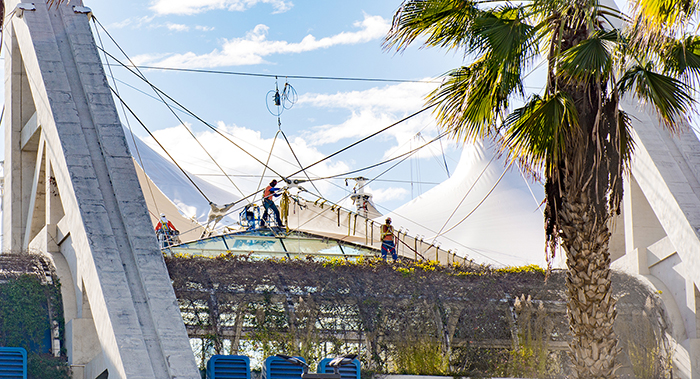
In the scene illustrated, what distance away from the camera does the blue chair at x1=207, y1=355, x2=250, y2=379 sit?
982 cm

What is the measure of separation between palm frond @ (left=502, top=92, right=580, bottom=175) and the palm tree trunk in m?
0.58

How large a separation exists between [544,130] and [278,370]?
4.40m

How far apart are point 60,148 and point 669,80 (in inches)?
→ 297

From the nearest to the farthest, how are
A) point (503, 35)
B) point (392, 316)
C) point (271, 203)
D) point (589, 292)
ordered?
point (589, 292), point (503, 35), point (392, 316), point (271, 203)

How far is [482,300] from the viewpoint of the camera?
13.3 meters

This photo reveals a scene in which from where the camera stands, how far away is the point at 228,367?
9898 mm

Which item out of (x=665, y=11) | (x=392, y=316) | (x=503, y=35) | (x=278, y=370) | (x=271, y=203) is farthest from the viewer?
(x=271, y=203)

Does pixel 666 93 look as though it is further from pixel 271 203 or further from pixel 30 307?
pixel 271 203

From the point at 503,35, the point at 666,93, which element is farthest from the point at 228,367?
the point at 666,93

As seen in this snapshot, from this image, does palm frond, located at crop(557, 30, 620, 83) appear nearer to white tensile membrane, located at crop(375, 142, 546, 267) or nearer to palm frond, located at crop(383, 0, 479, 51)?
palm frond, located at crop(383, 0, 479, 51)

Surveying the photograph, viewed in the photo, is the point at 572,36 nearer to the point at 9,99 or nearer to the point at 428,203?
the point at 9,99

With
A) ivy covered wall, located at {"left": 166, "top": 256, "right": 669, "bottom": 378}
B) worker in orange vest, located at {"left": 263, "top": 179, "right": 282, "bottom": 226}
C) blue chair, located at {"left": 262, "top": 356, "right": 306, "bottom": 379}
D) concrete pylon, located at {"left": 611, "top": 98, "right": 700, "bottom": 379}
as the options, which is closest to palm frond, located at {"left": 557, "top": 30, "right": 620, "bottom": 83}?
concrete pylon, located at {"left": 611, "top": 98, "right": 700, "bottom": 379}

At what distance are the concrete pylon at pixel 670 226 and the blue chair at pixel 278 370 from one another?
679cm

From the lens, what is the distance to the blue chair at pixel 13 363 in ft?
29.8
